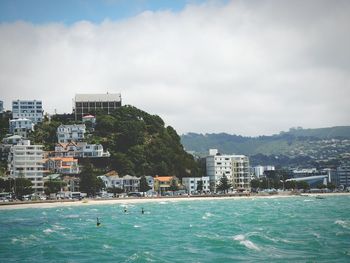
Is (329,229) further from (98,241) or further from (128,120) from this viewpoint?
(128,120)

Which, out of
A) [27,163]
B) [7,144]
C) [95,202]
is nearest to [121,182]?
[95,202]

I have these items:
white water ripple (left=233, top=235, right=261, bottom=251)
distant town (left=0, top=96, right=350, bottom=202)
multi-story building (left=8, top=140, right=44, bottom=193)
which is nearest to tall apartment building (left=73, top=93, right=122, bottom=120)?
distant town (left=0, top=96, right=350, bottom=202)

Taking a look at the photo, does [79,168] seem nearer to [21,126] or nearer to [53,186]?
[53,186]

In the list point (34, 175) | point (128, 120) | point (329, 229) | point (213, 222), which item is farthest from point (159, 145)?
point (329, 229)

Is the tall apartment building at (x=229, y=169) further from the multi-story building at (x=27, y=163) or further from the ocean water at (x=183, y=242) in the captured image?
the ocean water at (x=183, y=242)

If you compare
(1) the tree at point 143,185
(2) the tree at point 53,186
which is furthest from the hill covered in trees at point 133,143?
(2) the tree at point 53,186

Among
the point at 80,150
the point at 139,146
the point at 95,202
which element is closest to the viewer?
the point at 95,202
